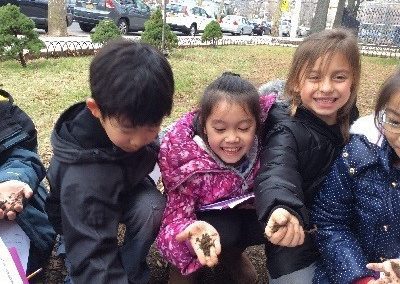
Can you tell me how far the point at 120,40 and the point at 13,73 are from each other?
5.75m

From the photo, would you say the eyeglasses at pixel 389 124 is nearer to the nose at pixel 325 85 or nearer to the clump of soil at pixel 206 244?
the nose at pixel 325 85

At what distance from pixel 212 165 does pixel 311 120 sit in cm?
43

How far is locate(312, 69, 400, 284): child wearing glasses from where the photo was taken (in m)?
1.72

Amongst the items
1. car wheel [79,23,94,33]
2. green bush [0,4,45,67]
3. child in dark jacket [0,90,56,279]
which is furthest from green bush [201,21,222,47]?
child in dark jacket [0,90,56,279]

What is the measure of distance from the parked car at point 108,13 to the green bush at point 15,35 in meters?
6.76

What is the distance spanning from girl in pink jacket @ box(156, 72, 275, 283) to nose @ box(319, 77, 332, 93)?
0.22m

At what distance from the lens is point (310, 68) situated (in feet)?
6.43

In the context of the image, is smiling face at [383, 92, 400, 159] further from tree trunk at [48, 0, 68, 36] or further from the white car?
the white car

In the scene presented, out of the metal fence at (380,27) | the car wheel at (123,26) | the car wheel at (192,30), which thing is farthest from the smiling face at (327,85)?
the car wheel at (192,30)

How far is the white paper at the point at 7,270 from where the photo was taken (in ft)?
5.25

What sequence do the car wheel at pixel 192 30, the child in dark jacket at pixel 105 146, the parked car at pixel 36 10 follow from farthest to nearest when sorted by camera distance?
1. the car wheel at pixel 192 30
2. the parked car at pixel 36 10
3. the child in dark jacket at pixel 105 146

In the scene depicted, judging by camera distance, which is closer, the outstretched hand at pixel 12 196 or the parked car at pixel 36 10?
the outstretched hand at pixel 12 196

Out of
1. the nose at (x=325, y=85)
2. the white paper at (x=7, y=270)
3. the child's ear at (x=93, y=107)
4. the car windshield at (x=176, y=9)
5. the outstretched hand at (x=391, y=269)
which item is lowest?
the car windshield at (x=176, y=9)

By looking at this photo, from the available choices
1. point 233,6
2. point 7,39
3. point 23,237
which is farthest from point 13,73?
point 233,6
